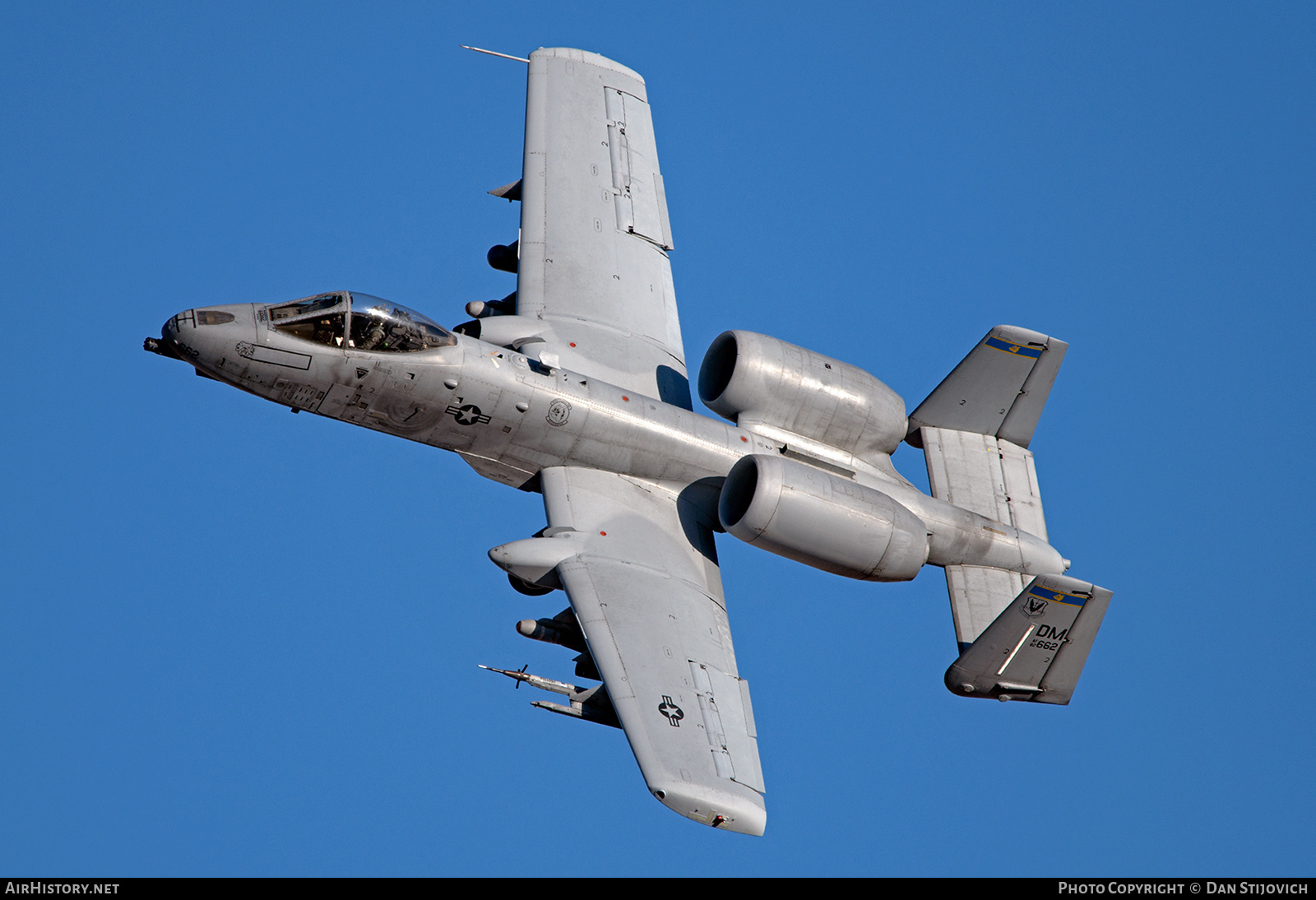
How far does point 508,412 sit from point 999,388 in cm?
794

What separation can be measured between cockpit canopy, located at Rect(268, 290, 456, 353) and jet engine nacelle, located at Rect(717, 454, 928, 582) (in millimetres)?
4742

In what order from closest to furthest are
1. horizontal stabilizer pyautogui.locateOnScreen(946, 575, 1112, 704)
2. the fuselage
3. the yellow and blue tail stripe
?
the fuselage
horizontal stabilizer pyautogui.locateOnScreen(946, 575, 1112, 704)
the yellow and blue tail stripe

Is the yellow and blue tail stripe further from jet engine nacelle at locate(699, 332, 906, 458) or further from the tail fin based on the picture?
jet engine nacelle at locate(699, 332, 906, 458)

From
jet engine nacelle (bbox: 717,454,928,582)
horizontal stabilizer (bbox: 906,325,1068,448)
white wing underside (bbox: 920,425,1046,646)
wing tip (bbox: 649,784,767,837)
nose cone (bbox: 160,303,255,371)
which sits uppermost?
horizontal stabilizer (bbox: 906,325,1068,448)

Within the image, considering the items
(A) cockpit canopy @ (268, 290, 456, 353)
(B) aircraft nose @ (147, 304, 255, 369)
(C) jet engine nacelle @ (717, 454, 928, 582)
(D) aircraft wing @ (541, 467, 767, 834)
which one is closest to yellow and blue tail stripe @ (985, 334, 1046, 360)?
(C) jet engine nacelle @ (717, 454, 928, 582)

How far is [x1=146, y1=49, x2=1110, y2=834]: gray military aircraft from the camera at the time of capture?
19.6 metres

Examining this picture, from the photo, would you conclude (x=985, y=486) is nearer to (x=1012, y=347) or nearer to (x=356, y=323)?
(x=1012, y=347)

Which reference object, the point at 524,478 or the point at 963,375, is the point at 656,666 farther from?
the point at 963,375

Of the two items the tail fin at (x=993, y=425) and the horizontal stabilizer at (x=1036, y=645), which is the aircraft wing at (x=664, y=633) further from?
the tail fin at (x=993, y=425)

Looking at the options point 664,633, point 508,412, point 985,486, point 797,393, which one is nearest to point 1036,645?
point 985,486

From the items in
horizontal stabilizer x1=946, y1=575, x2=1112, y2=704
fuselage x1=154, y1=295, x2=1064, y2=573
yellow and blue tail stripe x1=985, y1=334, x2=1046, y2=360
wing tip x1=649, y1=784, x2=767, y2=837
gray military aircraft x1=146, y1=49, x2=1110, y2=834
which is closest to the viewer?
wing tip x1=649, y1=784, x2=767, y2=837

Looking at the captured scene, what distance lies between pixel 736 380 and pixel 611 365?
2.06m

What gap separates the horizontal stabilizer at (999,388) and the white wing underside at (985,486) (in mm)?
209

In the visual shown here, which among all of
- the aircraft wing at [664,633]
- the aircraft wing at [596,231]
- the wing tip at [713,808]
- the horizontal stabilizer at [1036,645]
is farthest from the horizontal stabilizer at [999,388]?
the wing tip at [713,808]
